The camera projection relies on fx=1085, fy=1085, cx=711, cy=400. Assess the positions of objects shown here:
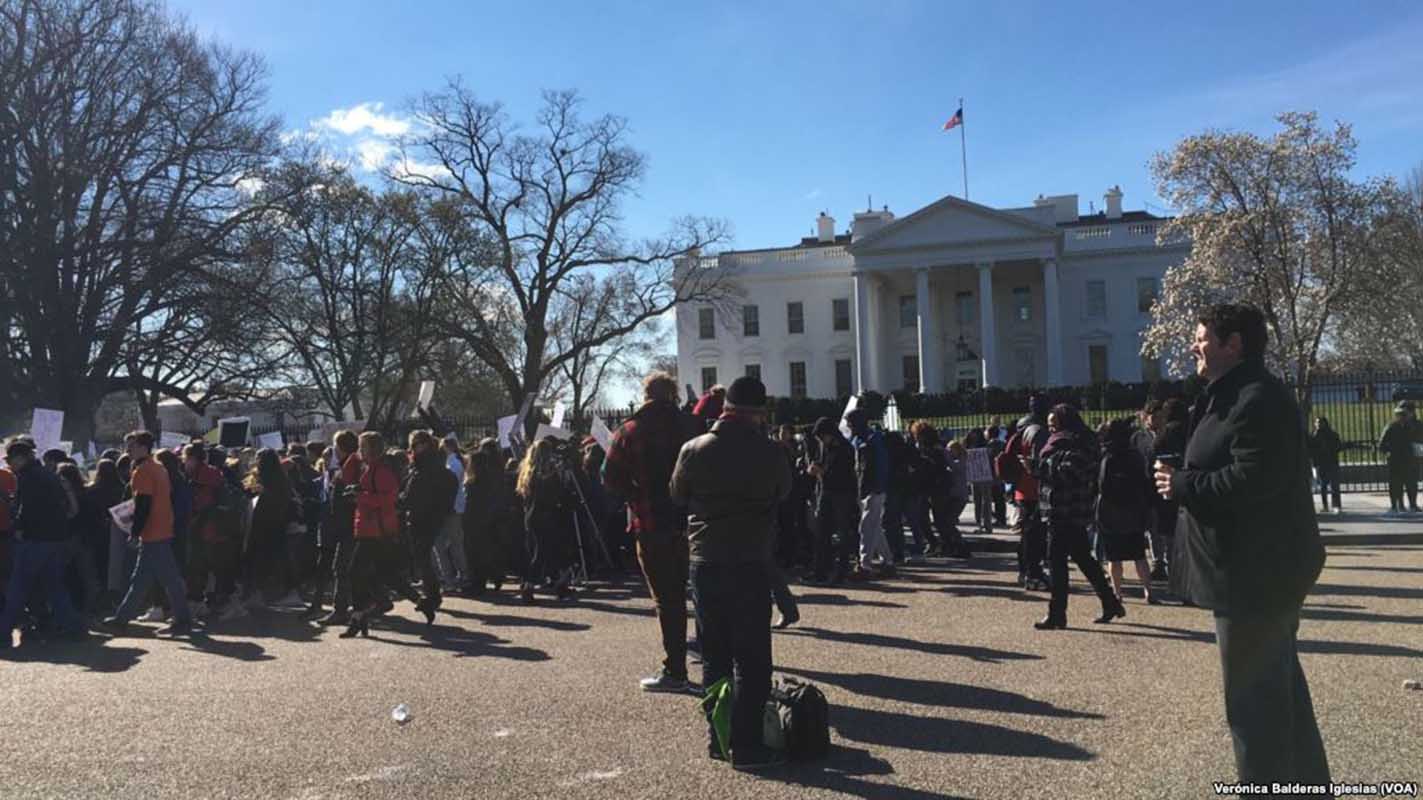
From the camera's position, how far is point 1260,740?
12.1 ft

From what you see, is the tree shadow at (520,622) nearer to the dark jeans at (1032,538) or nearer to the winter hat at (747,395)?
the dark jeans at (1032,538)

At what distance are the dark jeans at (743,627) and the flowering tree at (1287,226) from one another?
64.6 feet

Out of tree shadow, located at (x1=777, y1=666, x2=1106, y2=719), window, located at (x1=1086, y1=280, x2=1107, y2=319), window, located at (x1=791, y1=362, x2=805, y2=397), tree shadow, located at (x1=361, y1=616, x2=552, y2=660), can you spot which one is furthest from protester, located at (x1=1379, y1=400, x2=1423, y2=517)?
window, located at (x1=791, y1=362, x2=805, y2=397)

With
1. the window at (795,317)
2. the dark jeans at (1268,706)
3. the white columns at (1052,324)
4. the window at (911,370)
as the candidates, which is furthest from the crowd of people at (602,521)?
the window at (795,317)

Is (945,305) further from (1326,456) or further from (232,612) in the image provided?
(232,612)

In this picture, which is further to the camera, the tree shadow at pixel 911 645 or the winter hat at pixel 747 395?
the tree shadow at pixel 911 645

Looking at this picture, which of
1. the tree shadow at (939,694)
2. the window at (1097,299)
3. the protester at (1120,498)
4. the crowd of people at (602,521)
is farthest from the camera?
the window at (1097,299)

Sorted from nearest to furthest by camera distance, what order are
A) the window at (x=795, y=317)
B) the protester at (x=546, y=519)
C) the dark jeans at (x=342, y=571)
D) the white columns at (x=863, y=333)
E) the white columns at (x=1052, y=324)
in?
the dark jeans at (x=342, y=571) → the protester at (x=546, y=519) → the white columns at (x=1052, y=324) → the white columns at (x=863, y=333) → the window at (x=795, y=317)

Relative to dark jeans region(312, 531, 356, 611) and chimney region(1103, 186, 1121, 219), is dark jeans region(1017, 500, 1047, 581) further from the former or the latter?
chimney region(1103, 186, 1121, 219)

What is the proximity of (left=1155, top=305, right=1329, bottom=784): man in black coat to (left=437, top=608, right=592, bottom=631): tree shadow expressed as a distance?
648cm

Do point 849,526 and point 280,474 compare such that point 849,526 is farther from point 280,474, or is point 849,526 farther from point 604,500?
point 280,474

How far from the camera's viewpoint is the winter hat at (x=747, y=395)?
223 inches

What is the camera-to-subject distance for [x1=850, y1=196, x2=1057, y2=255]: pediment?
60875mm

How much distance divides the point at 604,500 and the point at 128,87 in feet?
70.0
